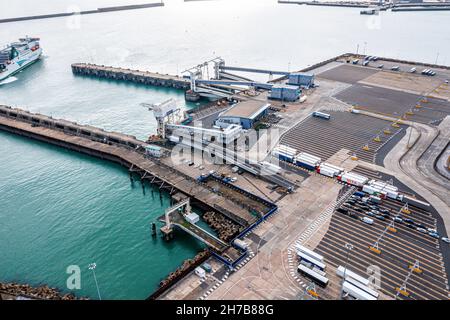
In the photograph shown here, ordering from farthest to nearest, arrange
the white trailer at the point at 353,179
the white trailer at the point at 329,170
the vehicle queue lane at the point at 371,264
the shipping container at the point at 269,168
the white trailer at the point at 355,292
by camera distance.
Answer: the shipping container at the point at 269,168 → the white trailer at the point at 329,170 → the white trailer at the point at 353,179 → the vehicle queue lane at the point at 371,264 → the white trailer at the point at 355,292

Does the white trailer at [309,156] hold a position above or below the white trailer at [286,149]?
below

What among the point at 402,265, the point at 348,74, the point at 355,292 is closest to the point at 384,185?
the point at 402,265

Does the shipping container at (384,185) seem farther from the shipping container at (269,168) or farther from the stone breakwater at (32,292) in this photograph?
the stone breakwater at (32,292)

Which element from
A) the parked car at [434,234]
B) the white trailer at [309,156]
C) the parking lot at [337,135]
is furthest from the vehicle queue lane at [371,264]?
the parking lot at [337,135]

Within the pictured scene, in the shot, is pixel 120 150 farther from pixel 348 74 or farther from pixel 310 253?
pixel 348 74

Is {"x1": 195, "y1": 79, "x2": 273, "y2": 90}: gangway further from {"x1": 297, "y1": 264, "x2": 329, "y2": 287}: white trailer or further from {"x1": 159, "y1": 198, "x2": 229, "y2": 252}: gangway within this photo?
{"x1": 297, "y1": 264, "x2": 329, "y2": 287}: white trailer
